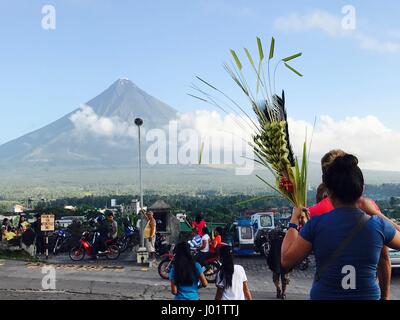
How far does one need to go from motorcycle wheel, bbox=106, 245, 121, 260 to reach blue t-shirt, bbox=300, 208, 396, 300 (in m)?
11.8

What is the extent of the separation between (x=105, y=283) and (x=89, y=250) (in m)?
4.33

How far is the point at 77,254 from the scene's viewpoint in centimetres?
1375

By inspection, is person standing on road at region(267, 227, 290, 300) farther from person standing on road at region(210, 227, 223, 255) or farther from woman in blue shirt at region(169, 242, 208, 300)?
woman in blue shirt at region(169, 242, 208, 300)

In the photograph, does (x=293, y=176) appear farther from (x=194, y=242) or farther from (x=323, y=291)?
(x=194, y=242)

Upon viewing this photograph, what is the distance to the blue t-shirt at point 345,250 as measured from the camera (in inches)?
101

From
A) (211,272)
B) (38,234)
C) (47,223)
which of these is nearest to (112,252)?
(47,223)

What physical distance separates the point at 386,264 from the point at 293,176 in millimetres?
782

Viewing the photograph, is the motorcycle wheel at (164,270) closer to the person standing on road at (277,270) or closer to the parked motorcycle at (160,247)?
the person standing on road at (277,270)

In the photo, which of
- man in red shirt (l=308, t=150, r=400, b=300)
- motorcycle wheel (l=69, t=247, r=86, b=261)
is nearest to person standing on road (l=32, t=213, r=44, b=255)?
motorcycle wheel (l=69, t=247, r=86, b=261)

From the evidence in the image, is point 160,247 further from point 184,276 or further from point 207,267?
point 184,276

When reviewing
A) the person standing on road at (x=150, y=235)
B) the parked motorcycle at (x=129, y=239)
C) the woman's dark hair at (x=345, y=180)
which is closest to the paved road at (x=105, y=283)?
the person standing on road at (x=150, y=235)

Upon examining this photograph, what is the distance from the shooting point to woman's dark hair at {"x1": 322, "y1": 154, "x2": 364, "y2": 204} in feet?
8.60
